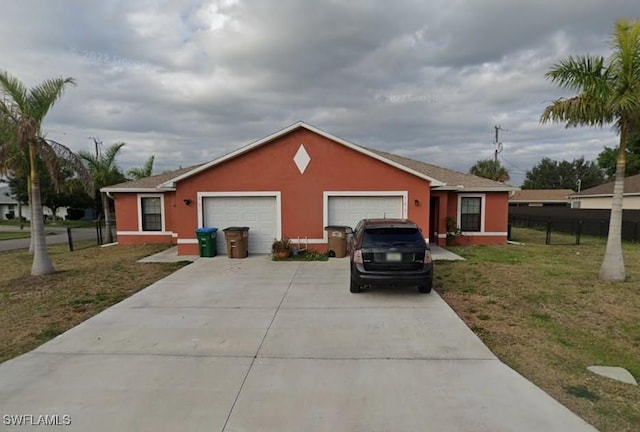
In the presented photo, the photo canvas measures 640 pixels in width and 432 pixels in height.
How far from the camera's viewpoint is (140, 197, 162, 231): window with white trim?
52.3 ft

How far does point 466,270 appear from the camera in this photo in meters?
9.59

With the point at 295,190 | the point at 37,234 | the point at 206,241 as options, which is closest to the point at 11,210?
the point at 37,234

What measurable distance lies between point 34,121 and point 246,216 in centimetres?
639

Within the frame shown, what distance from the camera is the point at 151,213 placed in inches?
632

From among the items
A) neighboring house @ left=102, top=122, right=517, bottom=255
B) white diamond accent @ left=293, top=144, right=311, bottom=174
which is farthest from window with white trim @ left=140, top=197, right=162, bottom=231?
white diamond accent @ left=293, top=144, right=311, bottom=174

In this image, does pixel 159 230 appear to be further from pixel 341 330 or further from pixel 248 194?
pixel 341 330

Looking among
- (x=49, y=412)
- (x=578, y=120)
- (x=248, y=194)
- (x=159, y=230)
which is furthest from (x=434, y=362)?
(x=159, y=230)

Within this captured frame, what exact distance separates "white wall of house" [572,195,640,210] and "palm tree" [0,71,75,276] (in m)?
28.1

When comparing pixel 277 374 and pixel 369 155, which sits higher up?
pixel 369 155

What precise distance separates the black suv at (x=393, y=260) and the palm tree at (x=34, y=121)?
28.7 feet

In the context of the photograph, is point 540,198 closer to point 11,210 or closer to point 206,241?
point 206,241

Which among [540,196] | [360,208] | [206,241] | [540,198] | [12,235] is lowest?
[12,235]

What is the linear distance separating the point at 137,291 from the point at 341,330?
5132 millimetres

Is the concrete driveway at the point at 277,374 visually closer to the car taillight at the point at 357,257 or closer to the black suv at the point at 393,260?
the black suv at the point at 393,260
